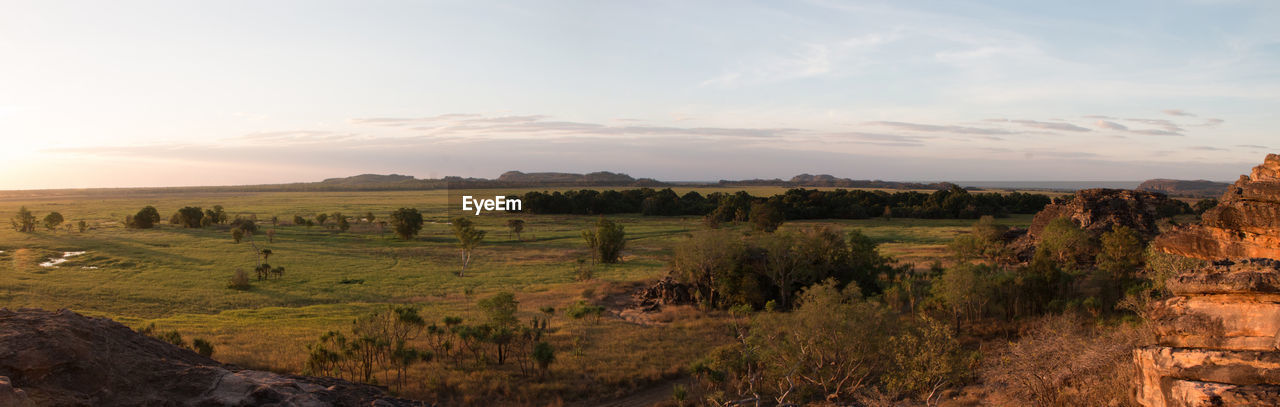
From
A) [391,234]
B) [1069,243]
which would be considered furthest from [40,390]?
[391,234]

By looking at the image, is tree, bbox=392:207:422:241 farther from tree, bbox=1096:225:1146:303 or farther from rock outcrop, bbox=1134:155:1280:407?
rock outcrop, bbox=1134:155:1280:407

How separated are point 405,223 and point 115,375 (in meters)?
63.2

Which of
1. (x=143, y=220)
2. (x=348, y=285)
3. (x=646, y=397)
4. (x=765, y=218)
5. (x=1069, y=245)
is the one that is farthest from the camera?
(x=143, y=220)

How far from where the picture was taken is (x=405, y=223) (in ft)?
221

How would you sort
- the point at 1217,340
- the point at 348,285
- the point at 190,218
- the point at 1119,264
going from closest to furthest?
the point at 1217,340 → the point at 1119,264 → the point at 348,285 → the point at 190,218

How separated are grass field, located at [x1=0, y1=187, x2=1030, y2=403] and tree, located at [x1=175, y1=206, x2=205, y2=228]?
14.2ft

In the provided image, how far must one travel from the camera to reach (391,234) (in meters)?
75.1

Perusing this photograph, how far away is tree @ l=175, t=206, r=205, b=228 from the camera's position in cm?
7925

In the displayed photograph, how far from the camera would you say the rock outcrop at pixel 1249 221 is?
9.39 meters

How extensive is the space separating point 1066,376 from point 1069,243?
29.9 metres

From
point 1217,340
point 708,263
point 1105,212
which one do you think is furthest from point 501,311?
point 1105,212

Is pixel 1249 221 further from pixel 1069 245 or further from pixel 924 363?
Answer: pixel 1069 245

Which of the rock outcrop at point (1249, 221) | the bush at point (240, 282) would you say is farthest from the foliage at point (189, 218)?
the rock outcrop at point (1249, 221)

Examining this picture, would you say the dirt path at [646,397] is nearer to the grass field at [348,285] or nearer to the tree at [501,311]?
the grass field at [348,285]
